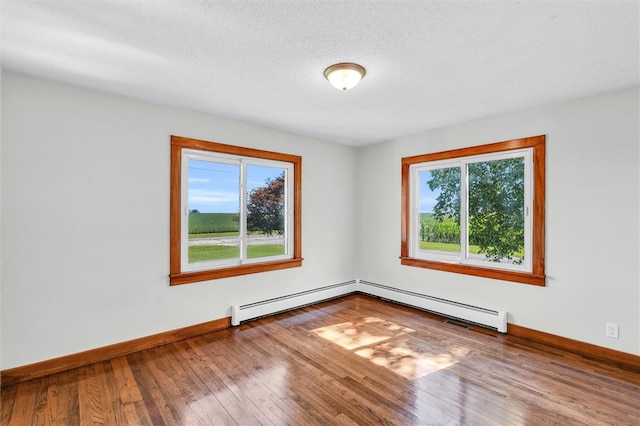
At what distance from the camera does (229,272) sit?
377 cm

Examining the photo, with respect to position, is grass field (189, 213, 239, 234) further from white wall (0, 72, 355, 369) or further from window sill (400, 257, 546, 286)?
window sill (400, 257, 546, 286)

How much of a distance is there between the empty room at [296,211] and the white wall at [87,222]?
2cm

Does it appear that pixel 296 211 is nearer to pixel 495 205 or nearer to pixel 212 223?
pixel 212 223

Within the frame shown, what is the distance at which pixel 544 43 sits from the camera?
2.10 m

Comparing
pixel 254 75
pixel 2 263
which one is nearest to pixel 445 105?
pixel 254 75

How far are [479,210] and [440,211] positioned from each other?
0.55 m

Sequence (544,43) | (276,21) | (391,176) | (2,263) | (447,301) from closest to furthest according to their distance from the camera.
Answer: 1. (276,21)
2. (544,43)
3. (2,263)
4. (447,301)
5. (391,176)

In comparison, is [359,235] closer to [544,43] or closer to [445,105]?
[445,105]

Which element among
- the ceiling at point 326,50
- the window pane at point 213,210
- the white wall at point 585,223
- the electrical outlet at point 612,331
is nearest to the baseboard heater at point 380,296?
the white wall at point 585,223

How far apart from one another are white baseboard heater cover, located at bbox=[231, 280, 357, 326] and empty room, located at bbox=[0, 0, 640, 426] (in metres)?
0.04

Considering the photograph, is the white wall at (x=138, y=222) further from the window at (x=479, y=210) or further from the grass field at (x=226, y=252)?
the grass field at (x=226, y=252)

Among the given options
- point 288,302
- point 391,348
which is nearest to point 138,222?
point 288,302

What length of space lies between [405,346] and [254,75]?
9.70 ft

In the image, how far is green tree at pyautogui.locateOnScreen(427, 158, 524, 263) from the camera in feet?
11.7
